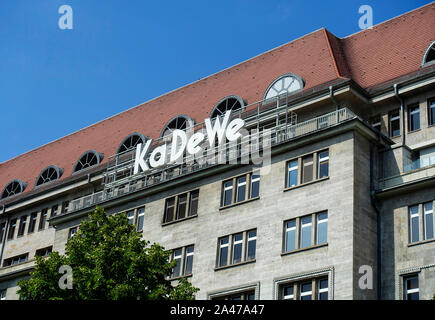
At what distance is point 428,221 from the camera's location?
34.8m

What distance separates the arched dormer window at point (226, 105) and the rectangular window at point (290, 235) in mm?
11169

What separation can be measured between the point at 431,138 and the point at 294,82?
8647 millimetres

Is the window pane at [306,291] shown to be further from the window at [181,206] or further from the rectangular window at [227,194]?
the window at [181,206]

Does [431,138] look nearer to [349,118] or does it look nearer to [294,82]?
[349,118]

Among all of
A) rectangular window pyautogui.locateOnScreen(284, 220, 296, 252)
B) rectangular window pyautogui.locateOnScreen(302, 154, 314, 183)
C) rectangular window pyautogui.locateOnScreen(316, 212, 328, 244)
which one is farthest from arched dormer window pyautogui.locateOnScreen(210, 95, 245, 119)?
rectangular window pyautogui.locateOnScreen(316, 212, 328, 244)

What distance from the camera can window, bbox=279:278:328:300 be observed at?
111 ft

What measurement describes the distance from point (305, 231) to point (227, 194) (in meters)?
5.68

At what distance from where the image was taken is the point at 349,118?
37.0 meters

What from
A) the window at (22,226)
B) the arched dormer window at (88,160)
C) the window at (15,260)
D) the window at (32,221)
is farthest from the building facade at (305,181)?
the window at (22,226)

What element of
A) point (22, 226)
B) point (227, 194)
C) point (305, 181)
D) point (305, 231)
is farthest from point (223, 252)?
point (22, 226)

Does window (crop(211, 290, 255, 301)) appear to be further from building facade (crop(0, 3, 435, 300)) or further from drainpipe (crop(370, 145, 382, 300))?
drainpipe (crop(370, 145, 382, 300))

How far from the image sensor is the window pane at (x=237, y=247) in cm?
3763

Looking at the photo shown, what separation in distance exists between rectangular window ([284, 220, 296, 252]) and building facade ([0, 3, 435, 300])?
0.05 meters

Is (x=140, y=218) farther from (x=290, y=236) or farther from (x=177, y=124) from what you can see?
(x=290, y=236)
